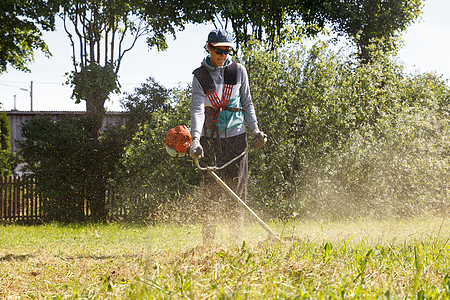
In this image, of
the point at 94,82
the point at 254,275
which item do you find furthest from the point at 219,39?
the point at 94,82

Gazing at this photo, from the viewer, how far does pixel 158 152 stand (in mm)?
9234

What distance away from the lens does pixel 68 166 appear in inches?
429

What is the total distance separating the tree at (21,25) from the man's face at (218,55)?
10263 mm

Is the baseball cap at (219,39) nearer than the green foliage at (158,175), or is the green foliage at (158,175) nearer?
the baseball cap at (219,39)

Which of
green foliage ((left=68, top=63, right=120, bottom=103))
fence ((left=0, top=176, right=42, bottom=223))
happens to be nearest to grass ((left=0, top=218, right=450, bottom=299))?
fence ((left=0, top=176, right=42, bottom=223))

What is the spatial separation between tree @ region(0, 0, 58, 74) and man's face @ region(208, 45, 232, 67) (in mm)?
10263

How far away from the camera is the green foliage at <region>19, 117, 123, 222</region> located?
10789mm

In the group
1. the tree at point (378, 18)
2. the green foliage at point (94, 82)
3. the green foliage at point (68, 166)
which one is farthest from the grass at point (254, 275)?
the tree at point (378, 18)

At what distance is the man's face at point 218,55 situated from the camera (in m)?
4.38

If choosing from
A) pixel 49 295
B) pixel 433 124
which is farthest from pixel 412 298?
pixel 433 124

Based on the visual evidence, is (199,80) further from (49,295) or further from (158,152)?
(158,152)

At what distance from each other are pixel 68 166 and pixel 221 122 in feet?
24.6

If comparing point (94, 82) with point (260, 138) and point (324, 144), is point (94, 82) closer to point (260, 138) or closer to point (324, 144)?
point (324, 144)

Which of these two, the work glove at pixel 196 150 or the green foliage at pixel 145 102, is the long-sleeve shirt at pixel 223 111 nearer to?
the work glove at pixel 196 150
